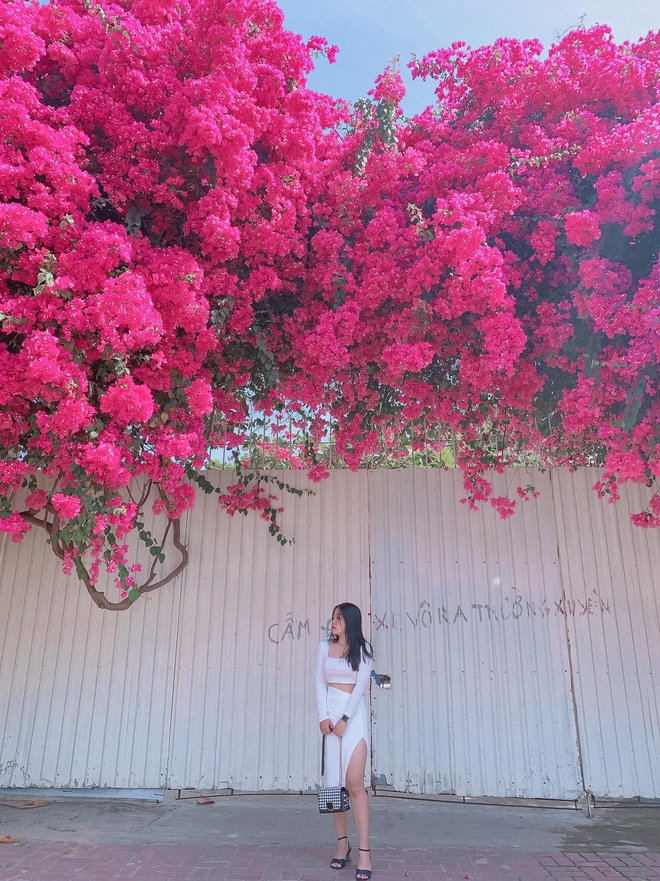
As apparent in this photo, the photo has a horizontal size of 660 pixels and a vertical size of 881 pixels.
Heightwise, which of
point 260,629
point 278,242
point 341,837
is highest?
point 278,242

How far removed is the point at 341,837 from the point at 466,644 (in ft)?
6.63

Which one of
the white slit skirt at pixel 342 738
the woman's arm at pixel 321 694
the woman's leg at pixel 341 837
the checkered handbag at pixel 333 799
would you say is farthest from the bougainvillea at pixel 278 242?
the woman's leg at pixel 341 837

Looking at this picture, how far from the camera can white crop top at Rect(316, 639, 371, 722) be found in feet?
12.1

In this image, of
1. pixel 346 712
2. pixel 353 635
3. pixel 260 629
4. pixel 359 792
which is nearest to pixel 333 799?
pixel 359 792

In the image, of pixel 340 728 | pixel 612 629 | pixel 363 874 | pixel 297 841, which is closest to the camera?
pixel 363 874

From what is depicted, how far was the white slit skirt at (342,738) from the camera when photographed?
11.8 ft

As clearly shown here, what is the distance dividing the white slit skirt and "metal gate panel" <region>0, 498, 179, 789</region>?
203 centimetres

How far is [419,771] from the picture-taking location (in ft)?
16.3

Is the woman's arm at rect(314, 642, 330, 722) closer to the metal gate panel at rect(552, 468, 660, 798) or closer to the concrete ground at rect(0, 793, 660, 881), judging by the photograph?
the concrete ground at rect(0, 793, 660, 881)

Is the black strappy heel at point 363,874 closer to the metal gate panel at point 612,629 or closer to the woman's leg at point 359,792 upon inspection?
the woman's leg at point 359,792

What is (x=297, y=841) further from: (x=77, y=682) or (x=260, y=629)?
(x=77, y=682)

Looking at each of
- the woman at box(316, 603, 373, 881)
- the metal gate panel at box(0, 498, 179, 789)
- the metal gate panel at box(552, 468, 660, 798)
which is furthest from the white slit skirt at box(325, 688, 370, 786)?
the metal gate panel at box(552, 468, 660, 798)

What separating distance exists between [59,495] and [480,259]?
2.88m

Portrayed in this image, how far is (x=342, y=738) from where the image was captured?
3.64m
